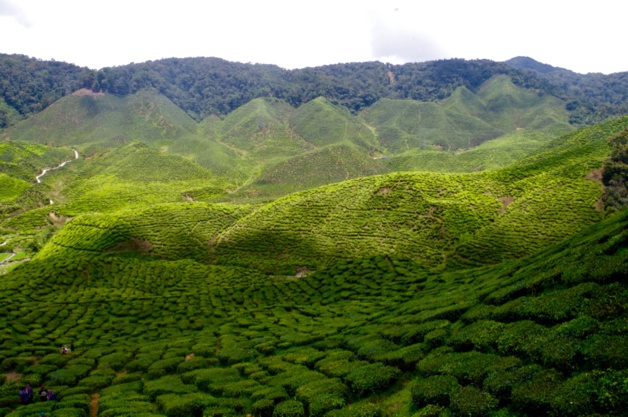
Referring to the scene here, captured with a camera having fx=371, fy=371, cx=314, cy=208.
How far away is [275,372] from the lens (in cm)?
2617

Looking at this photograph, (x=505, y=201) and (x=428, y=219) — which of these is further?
(x=505, y=201)

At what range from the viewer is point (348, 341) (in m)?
29.0

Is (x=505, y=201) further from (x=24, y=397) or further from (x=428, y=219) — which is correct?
(x=24, y=397)

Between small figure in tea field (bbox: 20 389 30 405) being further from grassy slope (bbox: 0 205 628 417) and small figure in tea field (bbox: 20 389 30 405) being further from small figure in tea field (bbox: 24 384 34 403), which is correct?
grassy slope (bbox: 0 205 628 417)

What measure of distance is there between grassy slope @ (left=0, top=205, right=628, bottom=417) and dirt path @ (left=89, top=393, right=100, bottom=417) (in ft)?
1.29

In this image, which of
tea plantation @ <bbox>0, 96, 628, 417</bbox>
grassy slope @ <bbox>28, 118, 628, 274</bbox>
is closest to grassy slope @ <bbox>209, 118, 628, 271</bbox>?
grassy slope @ <bbox>28, 118, 628, 274</bbox>

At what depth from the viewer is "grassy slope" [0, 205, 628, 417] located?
15320 mm

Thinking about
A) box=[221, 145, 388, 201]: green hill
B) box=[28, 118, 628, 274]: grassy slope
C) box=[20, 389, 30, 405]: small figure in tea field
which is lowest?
box=[20, 389, 30, 405]: small figure in tea field

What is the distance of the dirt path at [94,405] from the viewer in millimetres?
23688

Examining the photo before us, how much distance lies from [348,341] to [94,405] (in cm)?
1815

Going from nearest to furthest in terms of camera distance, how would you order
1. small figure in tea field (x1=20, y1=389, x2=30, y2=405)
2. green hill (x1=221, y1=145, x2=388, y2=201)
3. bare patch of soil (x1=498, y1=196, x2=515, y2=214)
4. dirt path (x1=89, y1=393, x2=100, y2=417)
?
dirt path (x1=89, y1=393, x2=100, y2=417) < small figure in tea field (x1=20, y1=389, x2=30, y2=405) < bare patch of soil (x1=498, y1=196, x2=515, y2=214) < green hill (x1=221, y1=145, x2=388, y2=201)

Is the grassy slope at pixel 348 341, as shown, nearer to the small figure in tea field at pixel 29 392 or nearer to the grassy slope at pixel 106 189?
the small figure in tea field at pixel 29 392

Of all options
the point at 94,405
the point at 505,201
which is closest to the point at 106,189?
the point at 505,201

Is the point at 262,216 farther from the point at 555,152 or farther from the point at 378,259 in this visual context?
the point at 555,152
